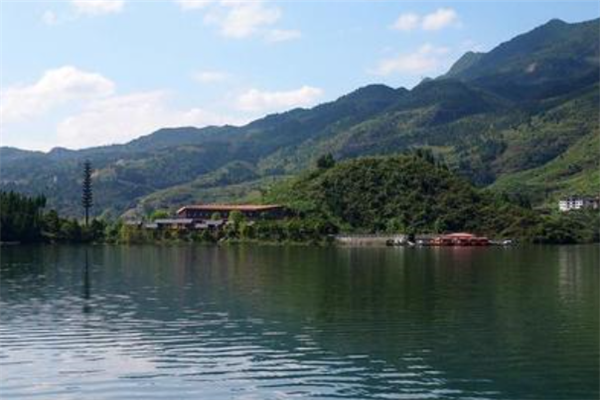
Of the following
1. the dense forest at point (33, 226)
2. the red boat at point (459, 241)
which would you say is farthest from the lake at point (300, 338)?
the red boat at point (459, 241)

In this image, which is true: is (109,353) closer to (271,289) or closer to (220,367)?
(220,367)

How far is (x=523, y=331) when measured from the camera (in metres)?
47.5

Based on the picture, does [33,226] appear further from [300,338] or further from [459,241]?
[300,338]

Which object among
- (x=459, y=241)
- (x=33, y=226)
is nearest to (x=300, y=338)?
(x=459, y=241)

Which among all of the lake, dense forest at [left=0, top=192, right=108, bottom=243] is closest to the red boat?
dense forest at [left=0, top=192, right=108, bottom=243]

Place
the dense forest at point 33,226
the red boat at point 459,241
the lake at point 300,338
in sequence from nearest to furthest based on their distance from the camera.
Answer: the lake at point 300,338 → the dense forest at point 33,226 → the red boat at point 459,241

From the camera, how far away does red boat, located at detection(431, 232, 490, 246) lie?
185 metres

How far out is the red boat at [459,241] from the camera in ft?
607

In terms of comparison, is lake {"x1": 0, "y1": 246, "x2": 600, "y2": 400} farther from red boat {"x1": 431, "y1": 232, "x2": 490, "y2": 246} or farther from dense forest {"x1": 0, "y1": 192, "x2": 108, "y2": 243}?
red boat {"x1": 431, "y1": 232, "x2": 490, "y2": 246}

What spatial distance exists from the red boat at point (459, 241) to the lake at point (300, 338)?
9966cm

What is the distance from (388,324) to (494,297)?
17774mm

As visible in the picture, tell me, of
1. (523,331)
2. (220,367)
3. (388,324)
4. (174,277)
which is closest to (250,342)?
(220,367)

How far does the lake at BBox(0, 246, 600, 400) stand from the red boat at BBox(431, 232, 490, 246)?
9966 centimetres

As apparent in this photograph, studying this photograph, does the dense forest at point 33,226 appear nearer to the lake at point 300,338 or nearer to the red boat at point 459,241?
the red boat at point 459,241
